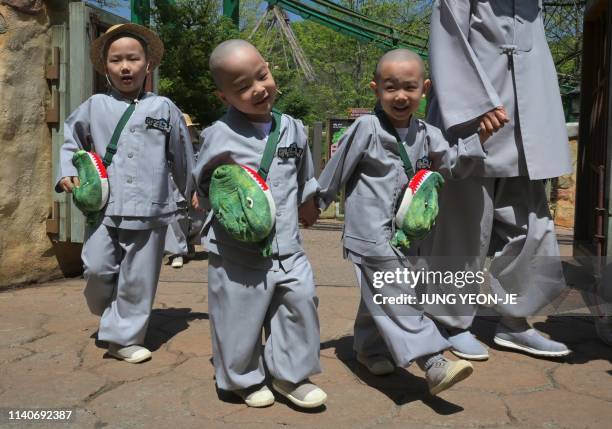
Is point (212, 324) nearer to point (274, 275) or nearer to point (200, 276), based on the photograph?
point (274, 275)

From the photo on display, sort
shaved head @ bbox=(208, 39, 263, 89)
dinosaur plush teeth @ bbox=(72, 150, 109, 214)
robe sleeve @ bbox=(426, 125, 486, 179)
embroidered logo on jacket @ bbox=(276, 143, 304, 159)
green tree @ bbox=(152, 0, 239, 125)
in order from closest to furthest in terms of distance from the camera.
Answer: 1. shaved head @ bbox=(208, 39, 263, 89)
2. embroidered logo on jacket @ bbox=(276, 143, 304, 159)
3. robe sleeve @ bbox=(426, 125, 486, 179)
4. dinosaur plush teeth @ bbox=(72, 150, 109, 214)
5. green tree @ bbox=(152, 0, 239, 125)

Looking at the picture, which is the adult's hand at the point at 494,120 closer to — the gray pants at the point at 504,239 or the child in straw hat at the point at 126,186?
the gray pants at the point at 504,239

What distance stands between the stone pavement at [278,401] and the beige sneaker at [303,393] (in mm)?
53

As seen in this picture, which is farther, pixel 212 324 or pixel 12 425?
pixel 212 324

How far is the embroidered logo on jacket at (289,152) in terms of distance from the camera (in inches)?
103

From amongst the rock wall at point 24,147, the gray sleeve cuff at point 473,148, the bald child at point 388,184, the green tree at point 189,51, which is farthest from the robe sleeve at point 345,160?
the green tree at point 189,51

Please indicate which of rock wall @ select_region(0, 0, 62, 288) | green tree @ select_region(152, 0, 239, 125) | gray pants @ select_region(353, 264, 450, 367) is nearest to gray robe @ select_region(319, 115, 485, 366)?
gray pants @ select_region(353, 264, 450, 367)

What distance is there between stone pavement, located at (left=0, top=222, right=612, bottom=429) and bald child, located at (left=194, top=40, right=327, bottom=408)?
140mm

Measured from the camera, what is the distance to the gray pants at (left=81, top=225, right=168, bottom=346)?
3.24 metres

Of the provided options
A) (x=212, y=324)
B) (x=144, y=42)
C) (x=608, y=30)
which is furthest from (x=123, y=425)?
(x=608, y=30)

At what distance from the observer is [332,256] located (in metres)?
6.72

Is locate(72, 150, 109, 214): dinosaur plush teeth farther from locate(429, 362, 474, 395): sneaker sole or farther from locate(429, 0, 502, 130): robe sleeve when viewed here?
locate(429, 362, 474, 395): sneaker sole

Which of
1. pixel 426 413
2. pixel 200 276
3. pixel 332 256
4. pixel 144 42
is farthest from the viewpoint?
pixel 332 256

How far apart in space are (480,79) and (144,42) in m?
1.62
